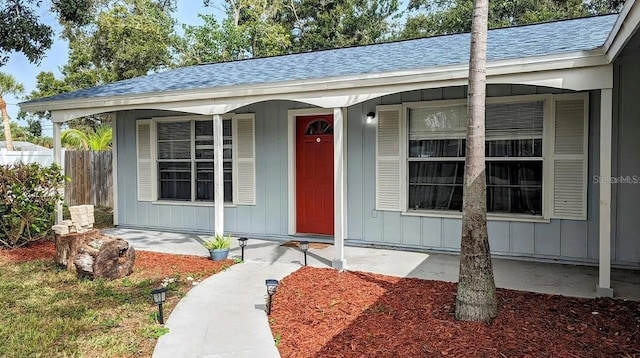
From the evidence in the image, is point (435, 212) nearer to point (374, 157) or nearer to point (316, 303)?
point (374, 157)

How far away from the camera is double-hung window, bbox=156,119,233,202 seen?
7.96 metres

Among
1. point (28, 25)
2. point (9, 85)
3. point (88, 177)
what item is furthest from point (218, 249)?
point (9, 85)

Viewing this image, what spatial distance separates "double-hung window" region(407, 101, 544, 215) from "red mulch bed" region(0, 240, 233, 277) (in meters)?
3.04

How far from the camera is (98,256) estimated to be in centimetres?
522

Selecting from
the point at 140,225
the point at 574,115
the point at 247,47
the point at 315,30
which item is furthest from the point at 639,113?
the point at 315,30

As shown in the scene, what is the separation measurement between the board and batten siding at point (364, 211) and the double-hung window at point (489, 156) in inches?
8.3

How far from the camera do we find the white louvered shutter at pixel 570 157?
546 centimetres

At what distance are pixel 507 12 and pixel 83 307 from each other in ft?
66.8

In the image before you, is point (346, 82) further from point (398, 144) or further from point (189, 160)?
point (189, 160)

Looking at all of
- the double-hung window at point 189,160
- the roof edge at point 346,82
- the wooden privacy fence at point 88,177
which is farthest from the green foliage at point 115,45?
the double-hung window at point 189,160

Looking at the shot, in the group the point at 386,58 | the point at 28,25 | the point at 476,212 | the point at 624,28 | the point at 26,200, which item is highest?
the point at 28,25

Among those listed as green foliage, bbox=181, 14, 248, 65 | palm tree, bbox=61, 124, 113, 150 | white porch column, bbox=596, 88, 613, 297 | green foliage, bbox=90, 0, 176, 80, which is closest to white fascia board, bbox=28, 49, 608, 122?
white porch column, bbox=596, 88, 613, 297

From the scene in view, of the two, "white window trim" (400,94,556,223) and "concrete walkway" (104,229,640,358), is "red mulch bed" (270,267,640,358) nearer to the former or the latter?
"concrete walkway" (104,229,640,358)

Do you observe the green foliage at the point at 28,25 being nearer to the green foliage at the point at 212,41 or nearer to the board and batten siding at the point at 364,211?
the board and batten siding at the point at 364,211
